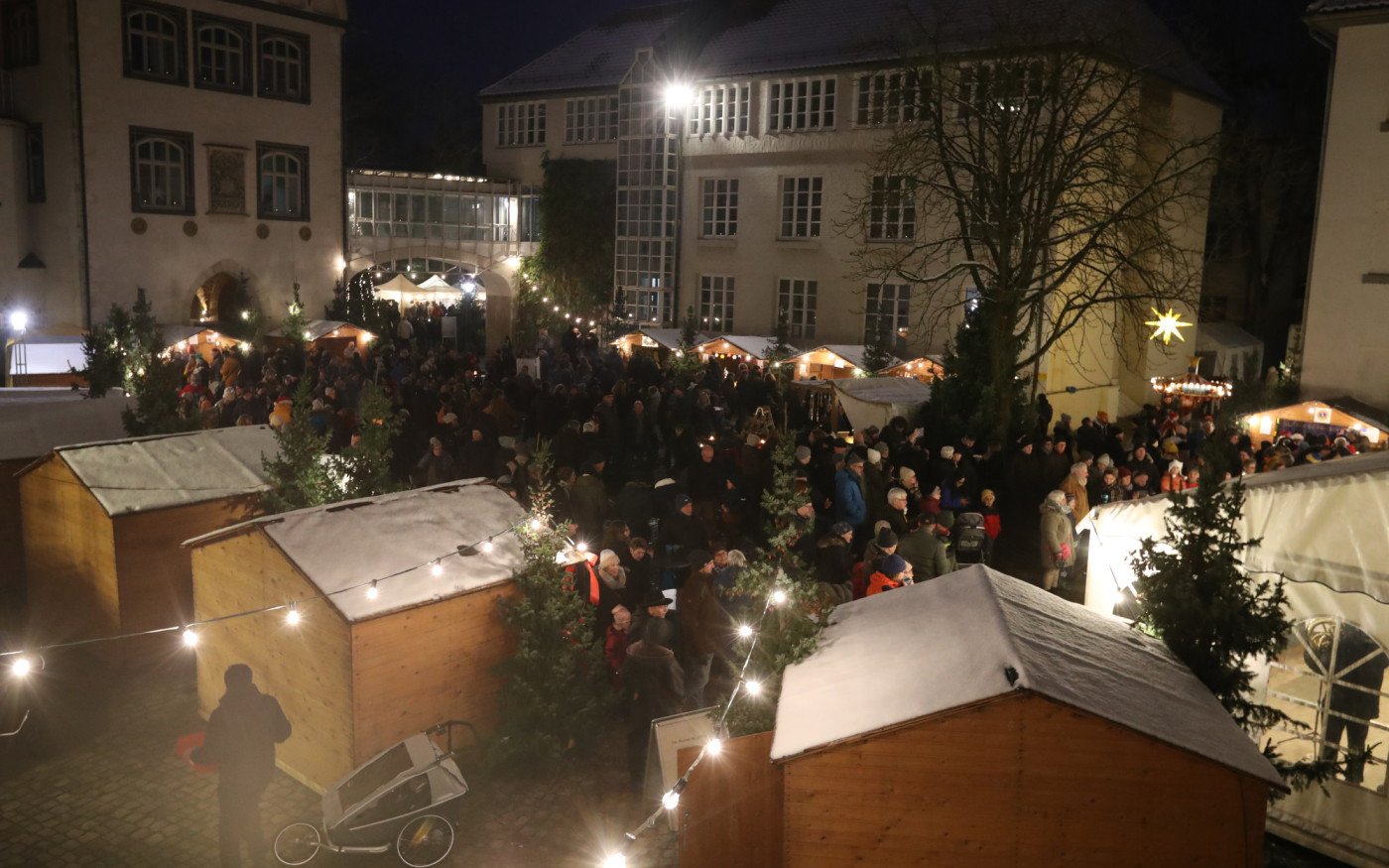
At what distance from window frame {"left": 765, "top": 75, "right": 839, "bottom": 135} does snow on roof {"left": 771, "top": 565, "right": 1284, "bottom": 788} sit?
25.3 m

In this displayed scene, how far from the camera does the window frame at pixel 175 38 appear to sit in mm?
27625

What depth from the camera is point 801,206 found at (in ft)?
104

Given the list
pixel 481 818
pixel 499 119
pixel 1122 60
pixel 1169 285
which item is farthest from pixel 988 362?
pixel 499 119

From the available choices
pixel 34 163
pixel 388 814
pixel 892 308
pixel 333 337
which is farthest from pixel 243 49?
pixel 388 814

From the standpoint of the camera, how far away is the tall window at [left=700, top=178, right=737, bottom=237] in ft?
109

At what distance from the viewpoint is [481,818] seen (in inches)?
316

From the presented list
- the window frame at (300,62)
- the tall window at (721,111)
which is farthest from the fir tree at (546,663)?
the window frame at (300,62)

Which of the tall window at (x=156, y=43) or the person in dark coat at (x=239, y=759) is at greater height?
the tall window at (x=156, y=43)

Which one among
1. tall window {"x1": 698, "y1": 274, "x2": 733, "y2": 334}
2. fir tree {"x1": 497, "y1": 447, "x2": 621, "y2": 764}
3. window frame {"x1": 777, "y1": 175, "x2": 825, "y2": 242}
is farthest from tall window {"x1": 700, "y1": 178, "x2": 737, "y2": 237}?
fir tree {"x1": 497, "y1": 447, "x2": 621, "y2": 764}

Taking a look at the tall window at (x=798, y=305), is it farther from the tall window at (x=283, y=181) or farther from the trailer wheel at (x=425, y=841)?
the trailer wheel at (x=425, y=841)

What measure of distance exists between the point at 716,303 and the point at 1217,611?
27.7m

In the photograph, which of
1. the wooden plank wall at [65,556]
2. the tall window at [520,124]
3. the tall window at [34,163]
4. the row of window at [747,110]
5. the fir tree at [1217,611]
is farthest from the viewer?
the tall window at [520,124]

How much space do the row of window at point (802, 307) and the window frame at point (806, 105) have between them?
4244mm

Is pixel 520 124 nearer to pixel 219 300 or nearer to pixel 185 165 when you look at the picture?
pixel 219 300
